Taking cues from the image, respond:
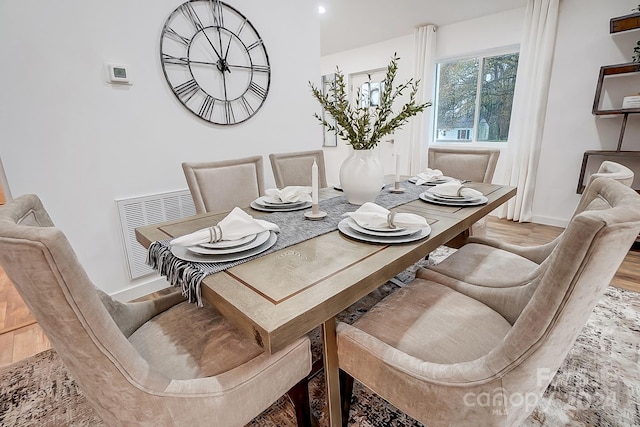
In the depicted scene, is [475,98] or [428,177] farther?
[475,98]

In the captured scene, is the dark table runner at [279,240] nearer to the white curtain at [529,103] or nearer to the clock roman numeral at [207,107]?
the clock roman numeral at [207,107]

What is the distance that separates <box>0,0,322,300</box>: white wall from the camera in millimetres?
1629

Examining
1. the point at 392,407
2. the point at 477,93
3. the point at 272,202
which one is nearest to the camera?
the point at 392,407

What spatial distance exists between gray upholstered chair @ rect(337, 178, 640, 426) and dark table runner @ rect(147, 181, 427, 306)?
0.36 m

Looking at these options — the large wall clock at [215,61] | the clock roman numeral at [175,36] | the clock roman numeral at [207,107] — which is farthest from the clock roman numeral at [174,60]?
the clock roman numeral at [207,107]

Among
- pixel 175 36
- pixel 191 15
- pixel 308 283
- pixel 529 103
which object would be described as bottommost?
pixel 308 283

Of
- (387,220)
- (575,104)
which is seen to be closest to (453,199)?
(387,220)

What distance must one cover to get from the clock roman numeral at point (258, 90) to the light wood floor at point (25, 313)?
7.17 feet

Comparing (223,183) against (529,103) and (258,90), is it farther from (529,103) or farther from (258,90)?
(529,103)

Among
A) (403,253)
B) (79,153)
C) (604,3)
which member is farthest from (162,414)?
(604,3)

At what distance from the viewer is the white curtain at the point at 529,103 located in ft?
10.5

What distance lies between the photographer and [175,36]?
82.4 inches

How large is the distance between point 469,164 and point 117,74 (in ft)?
7.98

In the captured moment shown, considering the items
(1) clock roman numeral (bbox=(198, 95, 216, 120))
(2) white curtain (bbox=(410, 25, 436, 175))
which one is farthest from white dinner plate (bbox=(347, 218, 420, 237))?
(2) white curtain (bbox=(410, 25, 436, 175))
